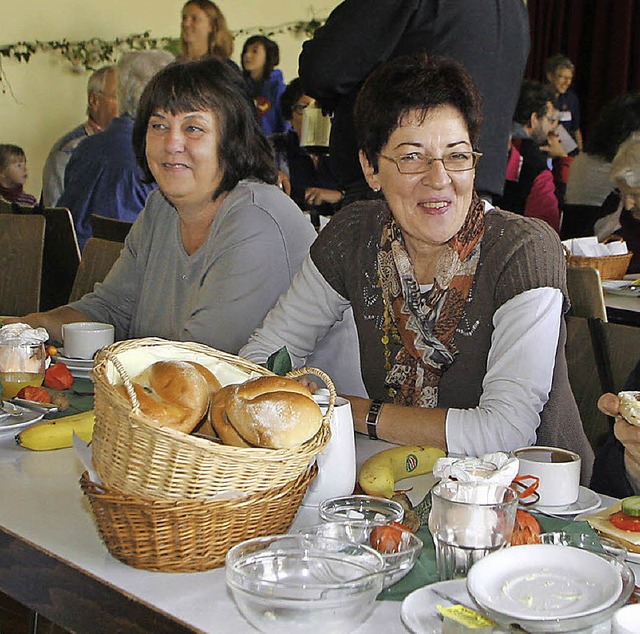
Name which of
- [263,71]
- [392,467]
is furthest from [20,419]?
[263,71]

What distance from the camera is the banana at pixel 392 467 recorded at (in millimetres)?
1412

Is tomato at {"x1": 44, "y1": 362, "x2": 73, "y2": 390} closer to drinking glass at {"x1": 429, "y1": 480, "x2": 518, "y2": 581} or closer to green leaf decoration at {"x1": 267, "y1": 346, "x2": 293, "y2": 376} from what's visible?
green leaf decoration at {"x1": 267, "y1": 346, "x2": 293, "y2": 376}

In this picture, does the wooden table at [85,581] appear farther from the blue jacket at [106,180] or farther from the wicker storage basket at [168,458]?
the blue jacket at [106,180]

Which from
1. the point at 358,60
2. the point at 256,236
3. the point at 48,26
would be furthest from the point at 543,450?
the point at 48,26

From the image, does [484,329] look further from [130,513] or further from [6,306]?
[6,306]

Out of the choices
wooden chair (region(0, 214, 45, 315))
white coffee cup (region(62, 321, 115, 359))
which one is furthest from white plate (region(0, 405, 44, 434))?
wooden chair (region(0, 214, 45, 315))

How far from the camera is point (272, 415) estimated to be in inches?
46.4

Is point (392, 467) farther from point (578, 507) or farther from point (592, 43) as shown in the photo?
point (592, 43)

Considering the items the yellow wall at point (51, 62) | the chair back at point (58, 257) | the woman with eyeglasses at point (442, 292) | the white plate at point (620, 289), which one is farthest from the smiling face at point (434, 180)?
the yellow wall at point (51, 62)

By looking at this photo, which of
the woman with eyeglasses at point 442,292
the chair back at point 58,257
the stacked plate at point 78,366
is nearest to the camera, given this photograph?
the woman with eyeglasses at point 442,292

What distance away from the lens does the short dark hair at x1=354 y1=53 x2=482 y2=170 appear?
1.91m

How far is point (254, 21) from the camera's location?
8211 millimetres

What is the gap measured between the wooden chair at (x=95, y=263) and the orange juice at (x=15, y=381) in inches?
46.2

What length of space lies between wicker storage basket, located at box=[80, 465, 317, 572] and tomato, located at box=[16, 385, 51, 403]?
670mm
